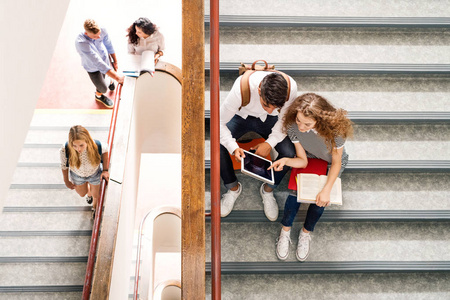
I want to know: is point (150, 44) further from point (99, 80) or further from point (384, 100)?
point (384, 100)

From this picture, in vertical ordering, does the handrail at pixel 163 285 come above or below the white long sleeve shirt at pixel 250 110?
below

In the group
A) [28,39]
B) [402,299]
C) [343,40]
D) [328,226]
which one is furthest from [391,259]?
[28,39]

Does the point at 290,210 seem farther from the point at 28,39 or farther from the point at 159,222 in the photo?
the point at 159,222

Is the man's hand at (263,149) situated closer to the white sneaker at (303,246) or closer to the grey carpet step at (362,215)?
the grey carpet step at (362,215)

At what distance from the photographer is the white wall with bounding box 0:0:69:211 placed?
7.60ft

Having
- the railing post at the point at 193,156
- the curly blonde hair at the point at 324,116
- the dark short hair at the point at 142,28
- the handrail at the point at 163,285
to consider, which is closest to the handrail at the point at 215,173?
the railing post at the point at 193,156

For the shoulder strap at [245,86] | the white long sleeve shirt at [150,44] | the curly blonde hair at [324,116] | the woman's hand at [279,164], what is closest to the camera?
the curly blonde hair at [324,116]

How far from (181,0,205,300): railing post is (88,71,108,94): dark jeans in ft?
9.09

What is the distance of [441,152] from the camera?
128 inches

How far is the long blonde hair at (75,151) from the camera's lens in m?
3.50

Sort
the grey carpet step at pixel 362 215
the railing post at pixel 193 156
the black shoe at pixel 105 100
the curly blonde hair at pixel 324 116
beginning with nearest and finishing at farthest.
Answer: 1. the railing post at pixel 193 156
2. the curly blonde hair at pixel 324 116
3. the grey carpet step at pixel 362 215
4. the black shoe at pixel 105 100

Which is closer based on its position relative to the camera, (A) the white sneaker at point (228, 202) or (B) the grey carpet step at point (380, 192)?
(A) the white sneaker at point (228, 202)

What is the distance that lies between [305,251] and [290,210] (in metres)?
0.34

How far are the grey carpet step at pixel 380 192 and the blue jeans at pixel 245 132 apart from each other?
185 millimetres
